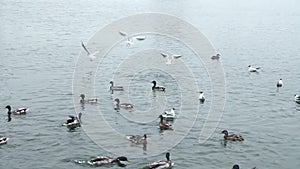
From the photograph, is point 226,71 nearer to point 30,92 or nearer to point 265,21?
point 30,92

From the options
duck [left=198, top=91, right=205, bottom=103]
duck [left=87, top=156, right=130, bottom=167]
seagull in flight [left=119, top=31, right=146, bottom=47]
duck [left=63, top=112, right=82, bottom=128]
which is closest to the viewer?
duck [left=87, top=156, right=130, bottom=167]

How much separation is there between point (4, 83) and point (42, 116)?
834 centimetres

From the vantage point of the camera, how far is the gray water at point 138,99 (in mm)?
23141

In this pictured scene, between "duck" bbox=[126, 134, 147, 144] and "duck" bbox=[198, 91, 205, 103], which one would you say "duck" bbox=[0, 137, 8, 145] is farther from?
"duck" bbox=[198, 91, 205, 103]

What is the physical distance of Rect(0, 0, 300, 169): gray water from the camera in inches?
911

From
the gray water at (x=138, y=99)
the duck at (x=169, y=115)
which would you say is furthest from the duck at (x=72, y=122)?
the duck at (x=169, y=115)

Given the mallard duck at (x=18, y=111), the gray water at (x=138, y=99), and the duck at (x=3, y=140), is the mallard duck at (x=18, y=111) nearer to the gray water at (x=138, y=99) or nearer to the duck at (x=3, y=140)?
the gray water at (x=138, y=99)

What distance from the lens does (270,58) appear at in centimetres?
5147

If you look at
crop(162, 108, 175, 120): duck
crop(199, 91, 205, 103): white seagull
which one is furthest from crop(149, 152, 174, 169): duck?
crop(199, 91, 205, 103): white seagull

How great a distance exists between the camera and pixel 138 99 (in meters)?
32.4

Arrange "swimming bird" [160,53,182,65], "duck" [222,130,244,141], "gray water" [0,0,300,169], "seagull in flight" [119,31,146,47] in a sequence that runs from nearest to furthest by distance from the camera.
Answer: "gray water" [0,0,300,169]
"duck" [222,130,244,141]
"swimming bird" [160,53,182,65]
"seagull in flight" [119,31,146,47]

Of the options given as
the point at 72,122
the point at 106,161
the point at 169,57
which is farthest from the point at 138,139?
the point at 169,57

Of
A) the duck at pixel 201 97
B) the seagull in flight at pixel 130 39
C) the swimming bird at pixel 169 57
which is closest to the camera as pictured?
the duck at pixel 201 97

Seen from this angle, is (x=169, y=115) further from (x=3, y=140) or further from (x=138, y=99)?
(x=3, y=140)
